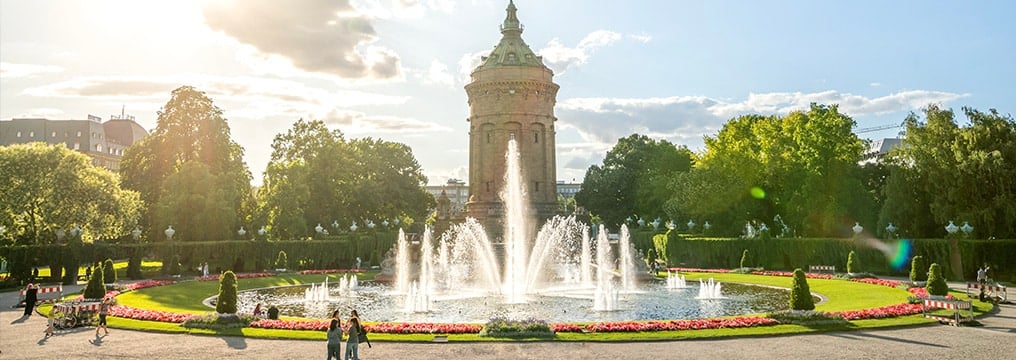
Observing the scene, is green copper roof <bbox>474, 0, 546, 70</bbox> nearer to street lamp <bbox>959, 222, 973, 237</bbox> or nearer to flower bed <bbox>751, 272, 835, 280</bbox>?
flower bed <bbox>751, 272, 835, 280</bbox>

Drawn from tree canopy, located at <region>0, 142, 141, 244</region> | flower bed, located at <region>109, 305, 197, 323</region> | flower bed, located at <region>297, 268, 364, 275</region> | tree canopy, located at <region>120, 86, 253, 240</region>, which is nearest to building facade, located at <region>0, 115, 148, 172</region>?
tree canopy, located at <region>120, 86, 253, 240</region>

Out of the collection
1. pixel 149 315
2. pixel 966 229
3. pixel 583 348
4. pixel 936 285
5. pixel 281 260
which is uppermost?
pixel 966 229

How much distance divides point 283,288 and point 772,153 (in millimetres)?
33476

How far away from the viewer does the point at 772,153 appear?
49.6 meters

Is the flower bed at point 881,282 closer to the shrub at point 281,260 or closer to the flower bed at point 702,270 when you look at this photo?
the flower bed at point 702,270

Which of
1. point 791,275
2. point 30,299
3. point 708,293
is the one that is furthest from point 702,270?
point 30,299

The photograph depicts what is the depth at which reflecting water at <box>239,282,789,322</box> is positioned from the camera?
2411cm

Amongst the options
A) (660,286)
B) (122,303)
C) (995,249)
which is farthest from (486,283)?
(995,249)

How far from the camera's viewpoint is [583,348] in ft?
57.6

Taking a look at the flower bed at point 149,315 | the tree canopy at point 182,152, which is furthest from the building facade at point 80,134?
the flower bed at point 149,315

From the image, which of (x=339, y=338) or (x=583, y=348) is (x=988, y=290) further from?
(x=339, y=338)

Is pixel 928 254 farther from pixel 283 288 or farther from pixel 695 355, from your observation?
pixel 283 288

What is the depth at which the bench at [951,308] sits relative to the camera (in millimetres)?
20344

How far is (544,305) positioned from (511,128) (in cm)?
3725
